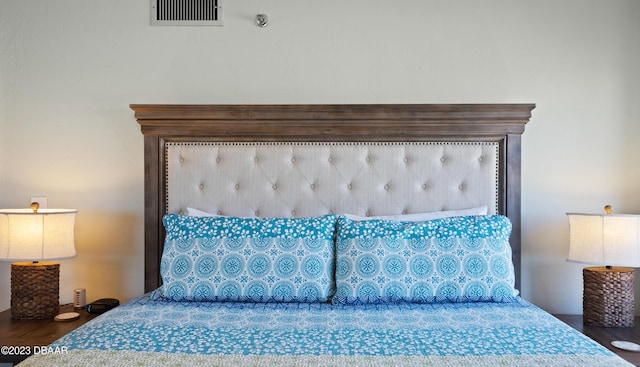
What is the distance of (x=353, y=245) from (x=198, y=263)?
25.7 inches

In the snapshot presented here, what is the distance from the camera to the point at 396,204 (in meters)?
2.54

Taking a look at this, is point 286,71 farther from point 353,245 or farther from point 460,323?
point 460,323

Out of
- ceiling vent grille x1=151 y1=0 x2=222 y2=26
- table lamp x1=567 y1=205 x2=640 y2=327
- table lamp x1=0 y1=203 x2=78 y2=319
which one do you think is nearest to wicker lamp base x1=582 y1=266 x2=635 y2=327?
table lamp x1=567 y1=205 x2=640 y2=327

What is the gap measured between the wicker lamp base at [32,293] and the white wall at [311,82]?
13.5 inches

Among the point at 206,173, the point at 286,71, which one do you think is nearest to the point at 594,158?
the point at 286,71

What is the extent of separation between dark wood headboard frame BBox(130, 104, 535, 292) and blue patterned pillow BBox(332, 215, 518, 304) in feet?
1.55

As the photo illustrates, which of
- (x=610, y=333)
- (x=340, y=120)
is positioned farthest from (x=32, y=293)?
(x=610, y=333)

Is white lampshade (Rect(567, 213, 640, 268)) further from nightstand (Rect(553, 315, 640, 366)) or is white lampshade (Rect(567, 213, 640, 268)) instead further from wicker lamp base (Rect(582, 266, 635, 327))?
nightstand (Rect(553, 315, 640, 366))

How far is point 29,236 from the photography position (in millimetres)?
2266

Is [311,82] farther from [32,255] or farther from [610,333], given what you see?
[610,333]

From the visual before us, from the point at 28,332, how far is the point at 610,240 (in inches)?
97.1

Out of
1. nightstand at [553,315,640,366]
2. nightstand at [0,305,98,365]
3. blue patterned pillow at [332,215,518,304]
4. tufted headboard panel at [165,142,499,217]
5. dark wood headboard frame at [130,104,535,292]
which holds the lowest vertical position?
nightstand at [553,315,640,366]

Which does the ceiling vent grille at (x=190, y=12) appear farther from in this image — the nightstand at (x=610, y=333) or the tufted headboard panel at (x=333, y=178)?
the nightstand at (x=610, y=333)

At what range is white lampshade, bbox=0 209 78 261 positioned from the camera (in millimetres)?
2254
